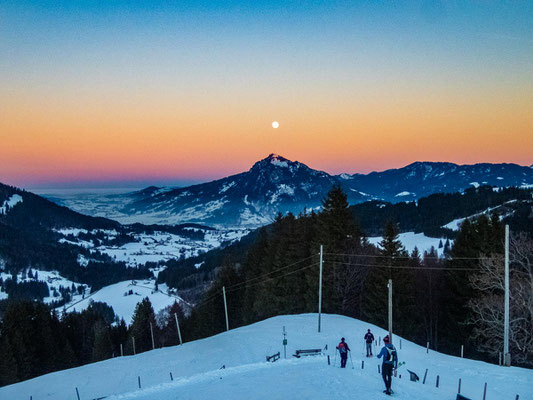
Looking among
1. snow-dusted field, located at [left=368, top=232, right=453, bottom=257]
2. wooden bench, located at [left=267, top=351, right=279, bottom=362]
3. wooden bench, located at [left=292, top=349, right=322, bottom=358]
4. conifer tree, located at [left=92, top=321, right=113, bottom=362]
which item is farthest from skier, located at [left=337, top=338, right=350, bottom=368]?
snow-dusted field, located at [left=368, top=232, right=453, bottom=257]

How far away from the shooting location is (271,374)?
66.4 feet

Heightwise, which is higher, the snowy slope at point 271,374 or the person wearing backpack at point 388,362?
the person wearing backpack at point 388,362

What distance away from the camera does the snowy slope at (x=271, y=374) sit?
1683 centimetres

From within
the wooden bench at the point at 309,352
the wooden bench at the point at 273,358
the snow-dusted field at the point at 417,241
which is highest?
the wooden bench at the point at 309,352

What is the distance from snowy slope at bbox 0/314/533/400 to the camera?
663 inches

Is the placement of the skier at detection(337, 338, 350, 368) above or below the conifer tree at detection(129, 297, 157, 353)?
above

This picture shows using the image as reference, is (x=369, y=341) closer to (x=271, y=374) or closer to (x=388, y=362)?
(x=271, y=374)

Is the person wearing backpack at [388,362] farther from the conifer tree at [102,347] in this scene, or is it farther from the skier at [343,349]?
the conifer tree at [102,347]

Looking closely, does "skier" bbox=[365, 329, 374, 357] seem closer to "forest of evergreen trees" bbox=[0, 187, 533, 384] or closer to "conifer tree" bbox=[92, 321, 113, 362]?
"forest of evergreen trees" bbox=[0, 187, 533, 384]

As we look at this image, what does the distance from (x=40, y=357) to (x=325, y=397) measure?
58799 millimetres

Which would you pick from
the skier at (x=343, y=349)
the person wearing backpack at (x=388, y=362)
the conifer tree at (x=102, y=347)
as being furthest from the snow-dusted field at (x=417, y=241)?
the person wearing backpack at (x=388, y=362)

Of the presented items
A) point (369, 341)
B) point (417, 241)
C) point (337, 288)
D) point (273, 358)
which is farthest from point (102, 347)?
point (417, 241)

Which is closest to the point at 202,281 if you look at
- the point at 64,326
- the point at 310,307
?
the point at 64,326

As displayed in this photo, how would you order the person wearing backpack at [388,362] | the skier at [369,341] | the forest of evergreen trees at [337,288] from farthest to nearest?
1. the forest of evergreen trees at [337,288]
2. the skier at [369,341]
3. the person wearing backpack at [388,362]
